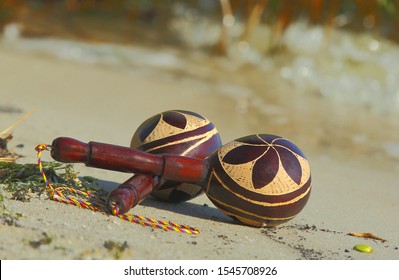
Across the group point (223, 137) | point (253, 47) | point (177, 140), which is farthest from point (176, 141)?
point (253, 47)

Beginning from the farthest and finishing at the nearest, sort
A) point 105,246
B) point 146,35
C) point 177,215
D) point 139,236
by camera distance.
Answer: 1. point 146,35
2. point 177,215
3. point 139,236
4. point 105,246

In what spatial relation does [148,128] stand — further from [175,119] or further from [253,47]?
[253,47]

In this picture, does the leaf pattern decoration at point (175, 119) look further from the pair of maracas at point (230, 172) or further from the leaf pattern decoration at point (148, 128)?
the pair of maracas at point (230, 172)

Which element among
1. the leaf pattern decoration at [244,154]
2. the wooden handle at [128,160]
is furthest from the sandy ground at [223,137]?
the leaf pattern decoration at [244,154]

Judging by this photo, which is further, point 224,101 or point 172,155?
point 224,101

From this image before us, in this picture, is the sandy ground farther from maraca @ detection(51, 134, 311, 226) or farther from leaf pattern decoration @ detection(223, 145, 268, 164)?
leaf pattern decoration @ detection(223, 145, 268, 164)

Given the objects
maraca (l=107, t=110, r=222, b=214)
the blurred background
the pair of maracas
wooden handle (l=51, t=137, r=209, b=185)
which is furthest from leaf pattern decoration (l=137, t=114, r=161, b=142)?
the blurred background

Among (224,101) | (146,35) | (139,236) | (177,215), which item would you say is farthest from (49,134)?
(146,35)
